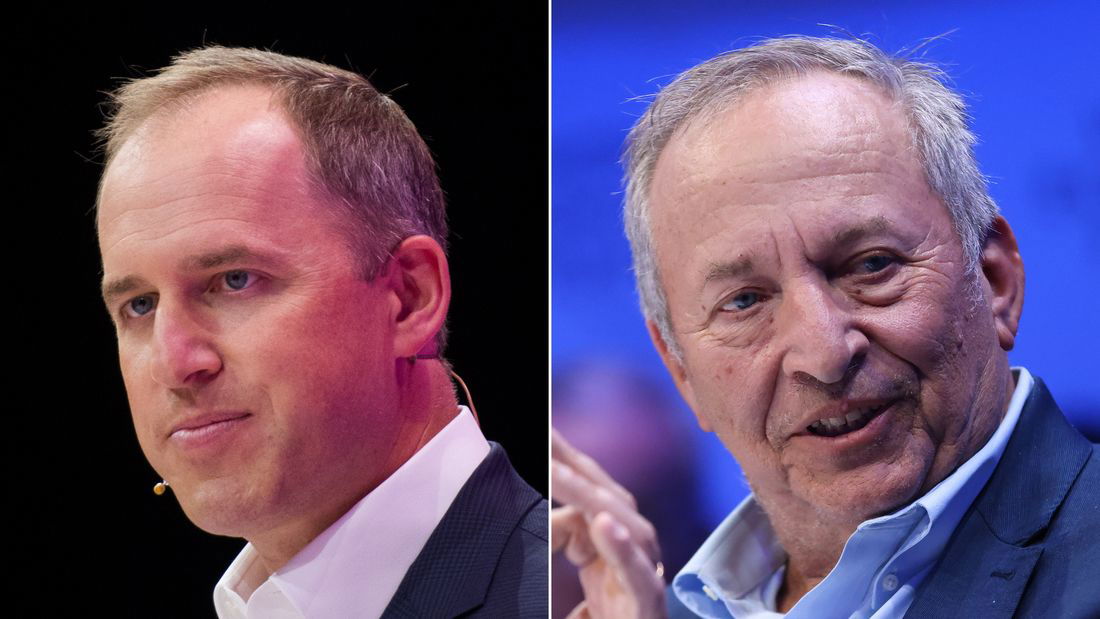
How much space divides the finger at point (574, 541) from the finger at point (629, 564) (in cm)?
2

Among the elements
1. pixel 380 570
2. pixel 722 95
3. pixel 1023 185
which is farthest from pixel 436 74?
pixel 1023 185

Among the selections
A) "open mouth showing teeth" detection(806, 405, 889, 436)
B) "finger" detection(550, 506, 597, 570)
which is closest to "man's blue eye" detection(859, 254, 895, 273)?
"open mouth showing teeth" detection(806, 405, 889, 436)

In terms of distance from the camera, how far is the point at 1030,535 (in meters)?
2.20

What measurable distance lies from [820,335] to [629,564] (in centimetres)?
70

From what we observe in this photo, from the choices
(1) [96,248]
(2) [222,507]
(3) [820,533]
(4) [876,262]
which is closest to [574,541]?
(3) [820,533]

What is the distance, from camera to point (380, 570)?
2592 millimetres

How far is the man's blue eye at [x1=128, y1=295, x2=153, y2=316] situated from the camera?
2669 mm

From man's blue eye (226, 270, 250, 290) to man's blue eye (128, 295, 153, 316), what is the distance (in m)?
0.20

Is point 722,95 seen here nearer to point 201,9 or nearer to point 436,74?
point 436,74

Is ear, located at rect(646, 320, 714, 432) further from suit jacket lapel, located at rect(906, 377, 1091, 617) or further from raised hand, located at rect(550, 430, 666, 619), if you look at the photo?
suit jacket lapel, located at rect(906, 377, 1091, 617)

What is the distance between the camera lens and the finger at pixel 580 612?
8.71ft

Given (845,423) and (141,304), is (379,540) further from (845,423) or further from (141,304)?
(845,423)

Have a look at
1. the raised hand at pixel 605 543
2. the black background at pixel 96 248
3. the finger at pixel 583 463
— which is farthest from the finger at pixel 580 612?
the black background at pixel 96 248

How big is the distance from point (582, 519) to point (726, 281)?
0.65 metres
